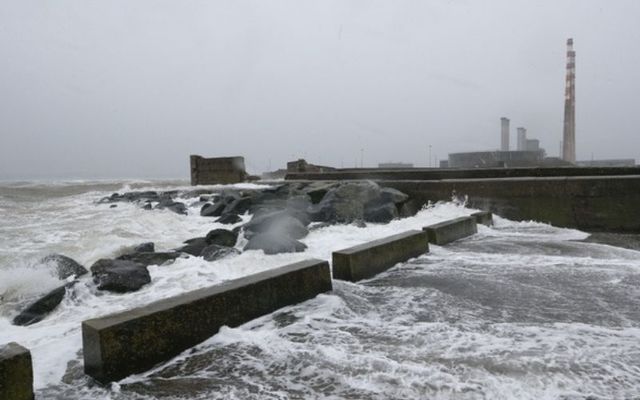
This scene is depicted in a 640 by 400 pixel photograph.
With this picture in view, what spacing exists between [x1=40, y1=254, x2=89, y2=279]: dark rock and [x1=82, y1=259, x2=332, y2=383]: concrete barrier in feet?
10.3

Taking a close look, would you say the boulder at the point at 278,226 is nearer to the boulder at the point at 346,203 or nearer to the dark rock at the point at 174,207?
the boulder at the point at 346,203

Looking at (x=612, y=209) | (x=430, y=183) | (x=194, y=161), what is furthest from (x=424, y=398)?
(x=194, y=161)

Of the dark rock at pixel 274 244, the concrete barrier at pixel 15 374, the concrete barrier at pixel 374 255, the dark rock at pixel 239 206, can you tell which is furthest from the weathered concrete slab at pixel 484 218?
the concrete barrier at pixel 15 374

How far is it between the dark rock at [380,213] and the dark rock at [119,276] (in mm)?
4797

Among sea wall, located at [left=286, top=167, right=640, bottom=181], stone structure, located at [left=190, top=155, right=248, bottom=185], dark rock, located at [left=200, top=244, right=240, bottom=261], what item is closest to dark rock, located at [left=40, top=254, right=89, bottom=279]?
dark rock, located at [left=200, top=244, right=240, bottom=261]

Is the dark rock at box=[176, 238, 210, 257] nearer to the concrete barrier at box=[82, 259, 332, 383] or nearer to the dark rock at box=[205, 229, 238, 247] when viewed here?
the dark rock at box=[205, 229, 238, 247]

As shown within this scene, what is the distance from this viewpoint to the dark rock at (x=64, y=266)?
5.23 meters

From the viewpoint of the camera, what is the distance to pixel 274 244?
596cm

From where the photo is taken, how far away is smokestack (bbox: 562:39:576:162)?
42594mm

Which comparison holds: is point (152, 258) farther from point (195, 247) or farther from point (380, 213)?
point (380, 213)

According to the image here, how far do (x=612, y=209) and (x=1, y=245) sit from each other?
11.5 meters

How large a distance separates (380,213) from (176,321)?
20.6ft

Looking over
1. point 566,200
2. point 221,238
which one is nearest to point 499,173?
point 566,200

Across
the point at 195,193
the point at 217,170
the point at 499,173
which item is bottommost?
the point at 195,193
